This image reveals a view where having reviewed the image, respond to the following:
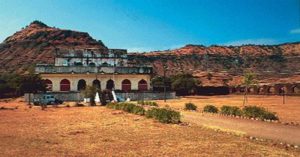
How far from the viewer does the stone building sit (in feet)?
186

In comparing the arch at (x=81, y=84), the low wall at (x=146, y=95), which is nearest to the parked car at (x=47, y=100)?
the low wall at (x=146, y=95)

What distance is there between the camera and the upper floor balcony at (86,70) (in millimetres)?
55781

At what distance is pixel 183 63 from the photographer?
141 m

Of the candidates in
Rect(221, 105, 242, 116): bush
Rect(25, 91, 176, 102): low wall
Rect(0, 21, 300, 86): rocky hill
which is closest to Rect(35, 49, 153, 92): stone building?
Rect(25, 91, 176, 102): low wall

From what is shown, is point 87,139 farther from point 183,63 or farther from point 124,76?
Result: point 183,63

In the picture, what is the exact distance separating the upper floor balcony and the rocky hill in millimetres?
53638

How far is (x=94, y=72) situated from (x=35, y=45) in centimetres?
7548

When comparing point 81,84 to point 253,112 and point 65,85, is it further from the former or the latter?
point 253,112

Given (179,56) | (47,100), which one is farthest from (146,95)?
(179,56)

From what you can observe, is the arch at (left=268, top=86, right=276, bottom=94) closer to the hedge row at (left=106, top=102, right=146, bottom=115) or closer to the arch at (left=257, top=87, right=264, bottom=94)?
the arch at (left=257, top=87, right=264, bottom=94)

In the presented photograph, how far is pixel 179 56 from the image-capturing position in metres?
148

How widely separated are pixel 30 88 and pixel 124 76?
1425 centimetres

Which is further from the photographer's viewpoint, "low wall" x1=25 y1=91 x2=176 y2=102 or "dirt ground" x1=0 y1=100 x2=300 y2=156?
"low wall" x1=25 y1=91 x2=176 y2=102

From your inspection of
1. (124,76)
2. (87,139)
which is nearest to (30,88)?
(124,76)
